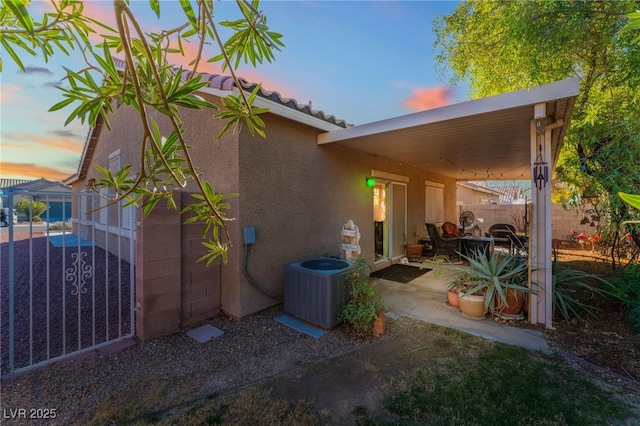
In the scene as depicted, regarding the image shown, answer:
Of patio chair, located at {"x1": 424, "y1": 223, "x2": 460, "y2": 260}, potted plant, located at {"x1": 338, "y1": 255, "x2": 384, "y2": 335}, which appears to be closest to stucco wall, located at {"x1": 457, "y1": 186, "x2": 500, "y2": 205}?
patio chair, located at {"x1": 424, "y1": 223, "x2": 460, "y2": 260}

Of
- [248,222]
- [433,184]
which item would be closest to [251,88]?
[248,222]

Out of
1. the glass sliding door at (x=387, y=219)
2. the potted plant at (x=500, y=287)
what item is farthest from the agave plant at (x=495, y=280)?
the glass sliding door at (x=387, y=219)

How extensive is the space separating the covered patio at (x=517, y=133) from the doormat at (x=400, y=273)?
274 centimetres

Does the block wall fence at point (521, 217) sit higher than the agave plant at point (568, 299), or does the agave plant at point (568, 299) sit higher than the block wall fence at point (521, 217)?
the block wall fence at point (521, 217)

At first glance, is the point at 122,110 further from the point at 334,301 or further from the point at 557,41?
the point at 557,41

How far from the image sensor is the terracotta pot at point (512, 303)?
13.7 ft

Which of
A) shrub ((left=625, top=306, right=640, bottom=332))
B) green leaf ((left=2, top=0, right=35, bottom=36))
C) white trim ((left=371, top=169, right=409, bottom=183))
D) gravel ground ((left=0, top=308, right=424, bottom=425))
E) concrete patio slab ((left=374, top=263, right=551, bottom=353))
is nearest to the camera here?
green leaf ((left=2, top=0, right=35, bottom=36))

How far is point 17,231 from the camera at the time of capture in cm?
1488

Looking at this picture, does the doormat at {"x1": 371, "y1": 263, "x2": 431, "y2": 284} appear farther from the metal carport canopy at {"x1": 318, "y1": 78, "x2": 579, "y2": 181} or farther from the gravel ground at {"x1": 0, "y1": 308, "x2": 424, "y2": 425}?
the metal carport canopy at {"x1": 318, "y1": 78, "x2": 579, "y2": 181}

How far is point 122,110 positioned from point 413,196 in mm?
9036

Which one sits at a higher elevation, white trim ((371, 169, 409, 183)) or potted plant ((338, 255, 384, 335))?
white trim ((371, 169, 409, 183))

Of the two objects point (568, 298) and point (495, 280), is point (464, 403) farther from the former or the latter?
point (568, 298)

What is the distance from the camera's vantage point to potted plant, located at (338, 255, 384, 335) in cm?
379

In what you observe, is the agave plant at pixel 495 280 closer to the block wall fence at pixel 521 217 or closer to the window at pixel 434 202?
the window at pixel 434 202
